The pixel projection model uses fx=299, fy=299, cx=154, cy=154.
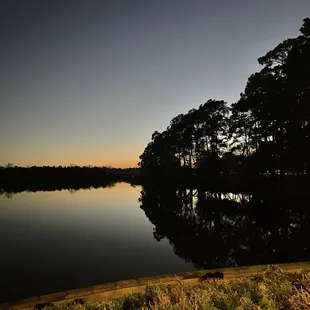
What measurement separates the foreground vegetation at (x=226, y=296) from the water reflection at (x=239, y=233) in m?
5.53

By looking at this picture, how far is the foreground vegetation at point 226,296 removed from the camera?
648cm

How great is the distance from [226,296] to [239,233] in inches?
539

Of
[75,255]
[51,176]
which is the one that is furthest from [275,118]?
[51,176]

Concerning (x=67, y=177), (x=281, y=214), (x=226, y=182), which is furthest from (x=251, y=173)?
(x=67, y=177)

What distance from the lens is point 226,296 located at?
6973 mm

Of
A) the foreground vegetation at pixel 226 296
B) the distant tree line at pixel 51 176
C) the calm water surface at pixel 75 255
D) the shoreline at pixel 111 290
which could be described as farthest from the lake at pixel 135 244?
the distant tree line at pixel 51 176

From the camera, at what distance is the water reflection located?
1451 centimetres

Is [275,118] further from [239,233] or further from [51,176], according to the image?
[51,176]

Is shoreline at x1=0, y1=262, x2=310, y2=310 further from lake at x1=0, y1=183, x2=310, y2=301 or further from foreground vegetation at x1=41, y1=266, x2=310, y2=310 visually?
lake at x1=0, y1=183, x2=310, y2=301

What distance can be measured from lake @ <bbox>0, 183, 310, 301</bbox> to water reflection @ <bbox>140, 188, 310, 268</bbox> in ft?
0.15

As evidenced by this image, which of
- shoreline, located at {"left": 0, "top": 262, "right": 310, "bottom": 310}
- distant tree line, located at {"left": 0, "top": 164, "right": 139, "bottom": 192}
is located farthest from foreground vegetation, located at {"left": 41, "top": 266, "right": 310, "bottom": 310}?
distant tree line, located at {"left": 0, "top": 164, "right": 139, "bottom": 192}

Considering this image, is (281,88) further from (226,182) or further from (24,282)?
(24,282)

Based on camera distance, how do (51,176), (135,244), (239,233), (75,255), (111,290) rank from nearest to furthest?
(111,290)
(75,255)
(135,244)
(239,233)
(51,176)

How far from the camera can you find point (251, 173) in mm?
43719
